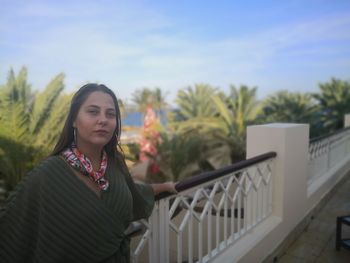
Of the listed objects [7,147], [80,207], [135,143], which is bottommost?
[135,143]

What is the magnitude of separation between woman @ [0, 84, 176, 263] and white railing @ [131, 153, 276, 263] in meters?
0.53

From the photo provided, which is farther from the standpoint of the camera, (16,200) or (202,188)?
(202,188)

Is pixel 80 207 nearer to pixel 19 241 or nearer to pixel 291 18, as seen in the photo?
pixel 19 241

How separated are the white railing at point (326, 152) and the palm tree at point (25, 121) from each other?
217 inches

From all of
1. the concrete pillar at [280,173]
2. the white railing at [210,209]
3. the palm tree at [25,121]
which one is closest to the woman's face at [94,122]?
the white railing at [210,209]

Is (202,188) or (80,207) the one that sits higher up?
(80,207)

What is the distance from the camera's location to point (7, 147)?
6.02m

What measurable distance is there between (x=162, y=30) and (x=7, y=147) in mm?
10096

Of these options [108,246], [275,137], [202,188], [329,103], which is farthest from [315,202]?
[329,103]

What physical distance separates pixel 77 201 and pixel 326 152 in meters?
5.54

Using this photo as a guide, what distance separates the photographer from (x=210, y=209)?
2.44m

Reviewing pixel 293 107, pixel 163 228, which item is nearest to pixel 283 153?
pixel 163 228

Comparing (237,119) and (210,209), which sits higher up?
(237,119)

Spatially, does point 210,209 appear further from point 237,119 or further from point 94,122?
point 237,119
